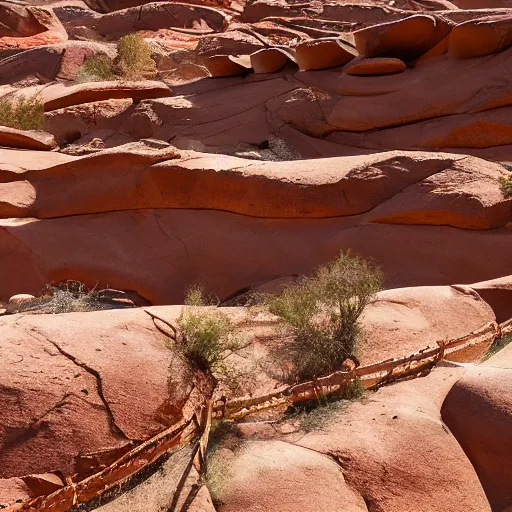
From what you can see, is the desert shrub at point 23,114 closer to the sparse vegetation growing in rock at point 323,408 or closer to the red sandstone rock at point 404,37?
the red sandstone rock at point 404,37

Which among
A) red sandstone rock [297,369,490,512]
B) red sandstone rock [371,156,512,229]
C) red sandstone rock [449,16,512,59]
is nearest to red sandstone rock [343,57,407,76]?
red sandstone rock [449,16,512,59]

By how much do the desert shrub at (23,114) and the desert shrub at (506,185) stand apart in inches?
327

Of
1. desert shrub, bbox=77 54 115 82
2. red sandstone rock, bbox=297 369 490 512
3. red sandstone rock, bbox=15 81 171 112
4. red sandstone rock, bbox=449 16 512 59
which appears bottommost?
desert shrub, bbox=77 54 115 82

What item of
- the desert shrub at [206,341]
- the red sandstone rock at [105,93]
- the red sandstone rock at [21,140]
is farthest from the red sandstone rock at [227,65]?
the desert shrub at [206,341]

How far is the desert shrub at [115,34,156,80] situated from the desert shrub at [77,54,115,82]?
0.25m

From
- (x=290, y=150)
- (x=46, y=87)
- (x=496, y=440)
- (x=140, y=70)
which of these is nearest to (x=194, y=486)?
(x=496, y=440)

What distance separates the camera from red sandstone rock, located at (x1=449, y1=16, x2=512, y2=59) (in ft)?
40.1

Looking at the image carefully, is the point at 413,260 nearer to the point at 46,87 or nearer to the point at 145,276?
the point at 145,276

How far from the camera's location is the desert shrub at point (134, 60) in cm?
1705

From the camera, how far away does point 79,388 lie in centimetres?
506

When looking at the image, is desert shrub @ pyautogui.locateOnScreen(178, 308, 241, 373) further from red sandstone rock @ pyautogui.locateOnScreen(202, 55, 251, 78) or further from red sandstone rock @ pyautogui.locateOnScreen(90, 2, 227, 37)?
red sandstone rock @ pyautogui.locateOnScreen(90, 2, 227, 37)

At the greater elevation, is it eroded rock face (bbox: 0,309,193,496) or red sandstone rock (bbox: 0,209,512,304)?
eroded rock face (bbox: 0,309,193,496)

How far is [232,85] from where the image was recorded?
14.4m

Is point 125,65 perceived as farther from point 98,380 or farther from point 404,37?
point 98,380
